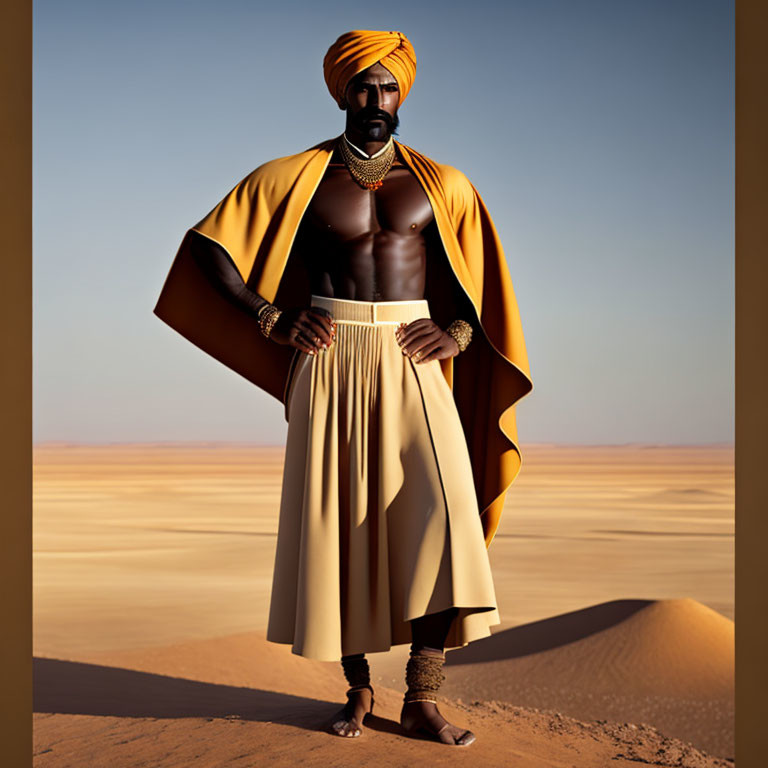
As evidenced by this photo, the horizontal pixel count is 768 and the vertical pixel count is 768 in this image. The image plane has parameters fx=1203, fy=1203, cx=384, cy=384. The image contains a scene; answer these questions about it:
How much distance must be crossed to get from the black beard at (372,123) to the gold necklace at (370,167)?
0.07 meters

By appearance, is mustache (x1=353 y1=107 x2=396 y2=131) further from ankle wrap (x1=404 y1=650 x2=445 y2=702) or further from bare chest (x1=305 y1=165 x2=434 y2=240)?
ankle wrap (x1=404 y1=650 x2=445 y2=702)

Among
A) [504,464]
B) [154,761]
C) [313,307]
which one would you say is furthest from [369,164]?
[154,761]

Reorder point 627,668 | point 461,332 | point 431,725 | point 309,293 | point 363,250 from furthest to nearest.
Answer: point 627,668, point 309,293, point 461,332, point 363,250, point 431,725

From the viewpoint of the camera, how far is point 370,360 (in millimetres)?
4273

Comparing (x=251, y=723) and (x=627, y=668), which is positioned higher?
(x=251, y=723)

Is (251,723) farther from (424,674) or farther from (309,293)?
(309,293)

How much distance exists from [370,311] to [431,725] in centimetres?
146

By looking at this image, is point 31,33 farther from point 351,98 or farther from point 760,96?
point 760,96

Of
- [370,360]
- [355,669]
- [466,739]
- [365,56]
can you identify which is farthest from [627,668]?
[365,56]

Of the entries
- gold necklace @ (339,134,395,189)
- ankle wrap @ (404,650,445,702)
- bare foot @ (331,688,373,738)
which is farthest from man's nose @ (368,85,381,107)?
bare foot @ (331,688,373,738)

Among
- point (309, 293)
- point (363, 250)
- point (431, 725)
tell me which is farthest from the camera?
point (309, 293)

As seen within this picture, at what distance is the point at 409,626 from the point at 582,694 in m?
2.14

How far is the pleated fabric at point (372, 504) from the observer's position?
4.08m

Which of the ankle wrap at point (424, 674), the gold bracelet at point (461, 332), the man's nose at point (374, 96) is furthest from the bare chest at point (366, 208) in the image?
the ankle wrap at point (424, 674)
